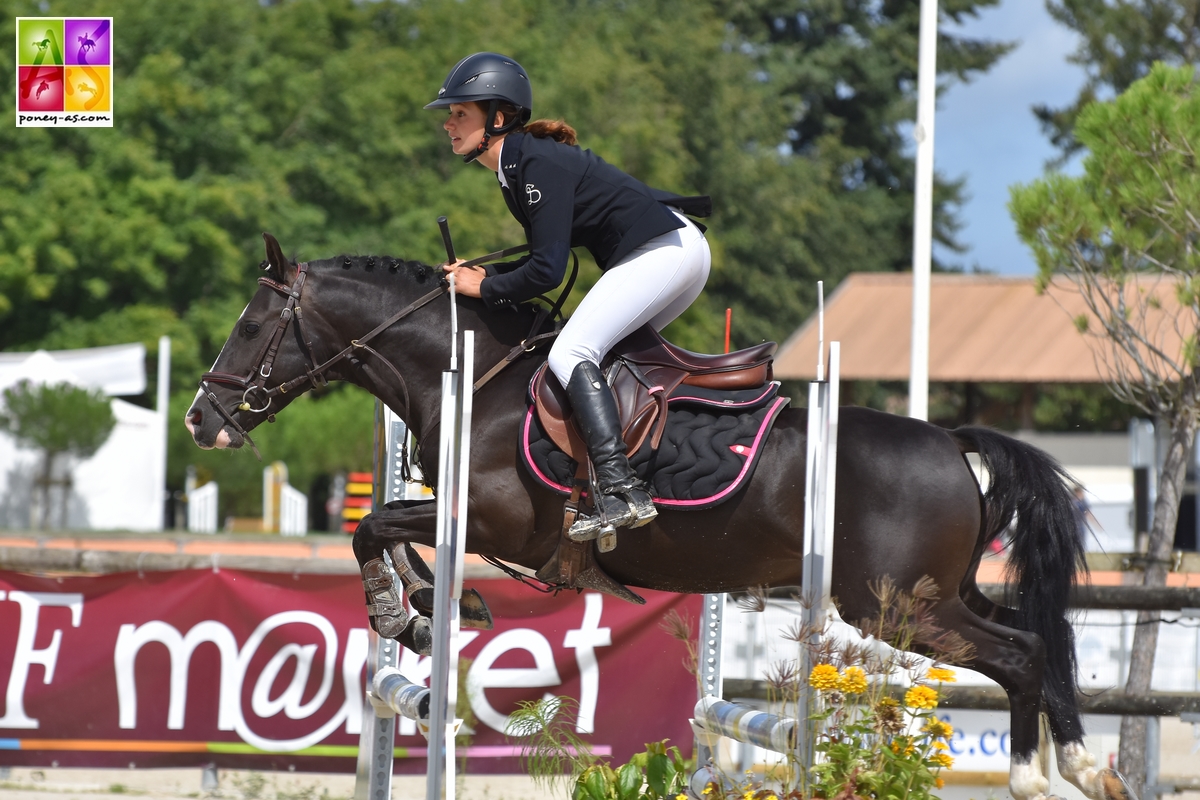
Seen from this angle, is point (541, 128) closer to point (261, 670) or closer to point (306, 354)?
point (306, 354)

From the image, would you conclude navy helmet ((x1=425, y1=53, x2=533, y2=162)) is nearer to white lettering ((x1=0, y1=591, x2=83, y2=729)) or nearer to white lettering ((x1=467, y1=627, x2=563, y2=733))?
white lettering ((x1=467, y1=627, x2=563, y2=733))

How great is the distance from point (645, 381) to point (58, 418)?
17722 mm

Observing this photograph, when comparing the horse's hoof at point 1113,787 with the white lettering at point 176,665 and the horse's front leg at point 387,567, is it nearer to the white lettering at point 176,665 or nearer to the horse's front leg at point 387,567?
the horse's front leg at point 387,567

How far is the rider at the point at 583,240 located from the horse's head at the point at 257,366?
568 millimetres

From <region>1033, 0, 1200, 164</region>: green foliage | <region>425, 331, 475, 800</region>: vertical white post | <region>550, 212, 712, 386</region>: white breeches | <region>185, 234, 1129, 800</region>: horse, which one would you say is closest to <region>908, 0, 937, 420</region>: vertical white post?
<region>185, 234, 1129, 800</region>: horse

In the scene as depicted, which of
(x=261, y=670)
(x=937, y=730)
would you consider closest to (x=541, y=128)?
(x=937, y=730)

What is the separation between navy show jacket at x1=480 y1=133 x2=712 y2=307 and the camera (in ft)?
12.5

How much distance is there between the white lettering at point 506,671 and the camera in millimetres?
6293

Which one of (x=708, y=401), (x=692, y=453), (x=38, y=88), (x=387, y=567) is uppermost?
(x=38, y=88)

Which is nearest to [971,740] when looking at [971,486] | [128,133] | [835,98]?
[971,486]

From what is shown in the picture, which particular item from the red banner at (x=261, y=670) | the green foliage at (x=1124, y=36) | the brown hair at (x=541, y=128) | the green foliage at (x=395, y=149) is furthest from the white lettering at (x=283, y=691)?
the green foliage at (x=1124, y=36)

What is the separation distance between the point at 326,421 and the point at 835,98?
2397cm

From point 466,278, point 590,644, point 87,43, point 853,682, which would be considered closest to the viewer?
point 853,682

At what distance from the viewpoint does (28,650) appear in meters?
6.27
